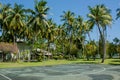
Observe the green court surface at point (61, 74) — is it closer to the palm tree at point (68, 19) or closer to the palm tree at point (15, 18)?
the palm tree at point (15, 18)

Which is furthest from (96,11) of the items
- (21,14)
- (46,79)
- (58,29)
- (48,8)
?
(46,79)

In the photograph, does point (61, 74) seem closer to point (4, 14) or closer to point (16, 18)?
point (16, 18)

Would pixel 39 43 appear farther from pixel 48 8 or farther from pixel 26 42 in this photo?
pixel 48 8

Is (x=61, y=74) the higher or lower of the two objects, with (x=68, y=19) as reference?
lower

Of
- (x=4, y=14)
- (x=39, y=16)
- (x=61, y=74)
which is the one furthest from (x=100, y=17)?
(x=61, y=74)

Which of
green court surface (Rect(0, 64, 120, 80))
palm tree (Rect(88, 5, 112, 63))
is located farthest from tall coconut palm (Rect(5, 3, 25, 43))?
green court surface (Rect(0, 64, 120, 80))

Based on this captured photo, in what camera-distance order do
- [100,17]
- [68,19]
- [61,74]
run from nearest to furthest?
[61,74] < [100,17] < [68,19]

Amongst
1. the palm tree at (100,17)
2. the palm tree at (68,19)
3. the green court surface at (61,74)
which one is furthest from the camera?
the palm tree at (68,19)

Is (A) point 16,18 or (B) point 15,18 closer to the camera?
(B) point 15,18

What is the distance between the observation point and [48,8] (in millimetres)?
70562

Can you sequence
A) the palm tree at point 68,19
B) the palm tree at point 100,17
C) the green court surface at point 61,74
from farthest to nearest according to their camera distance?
the palm tree at point 68,19
the palm tree at point 100,17
the green court surface at point 61,74

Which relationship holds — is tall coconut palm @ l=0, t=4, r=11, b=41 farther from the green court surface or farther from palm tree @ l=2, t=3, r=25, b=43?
the green court surface

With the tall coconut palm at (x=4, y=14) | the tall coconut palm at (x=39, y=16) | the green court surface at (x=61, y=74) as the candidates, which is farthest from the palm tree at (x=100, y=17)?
the green court surface at (x=61, y=74)

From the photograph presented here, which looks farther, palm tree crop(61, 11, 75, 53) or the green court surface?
palm tree crop(61, 11, 75, 53)
